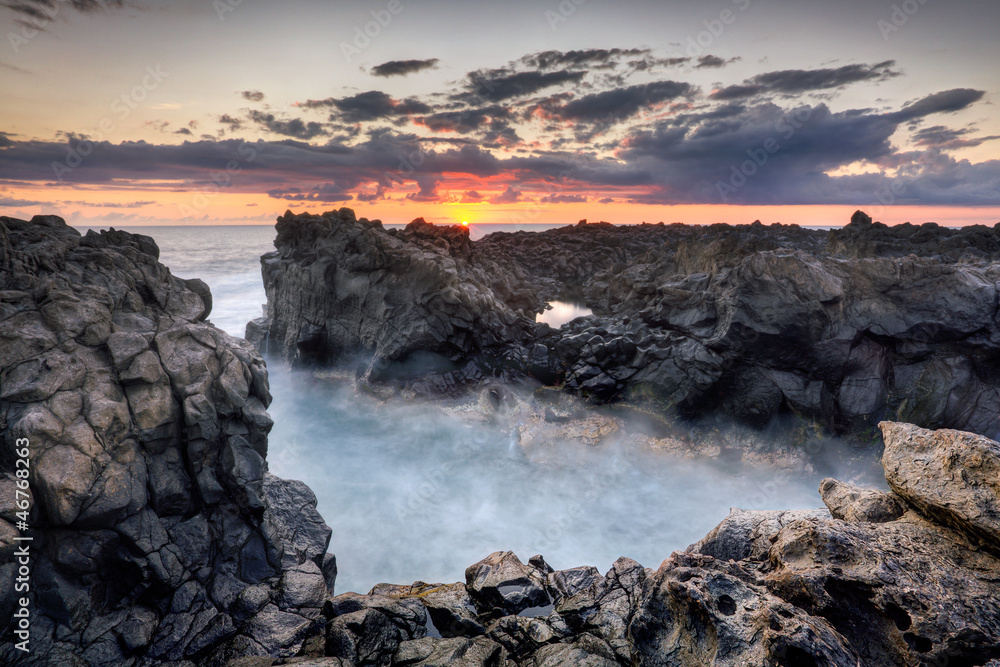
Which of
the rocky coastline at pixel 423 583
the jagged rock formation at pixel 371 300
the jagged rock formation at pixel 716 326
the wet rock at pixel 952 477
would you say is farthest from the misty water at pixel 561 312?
the wet rock at pixel 952 477

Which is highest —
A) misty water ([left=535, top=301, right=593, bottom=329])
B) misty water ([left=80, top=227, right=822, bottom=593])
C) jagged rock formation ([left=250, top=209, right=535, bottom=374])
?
jagged rock formation ([left=250, top=209, right=535, bottom=374])

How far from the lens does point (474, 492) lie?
21297 millimetres

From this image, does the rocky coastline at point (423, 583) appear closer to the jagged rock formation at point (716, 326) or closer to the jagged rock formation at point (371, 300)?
the jagged rock formation at point (716, 326)

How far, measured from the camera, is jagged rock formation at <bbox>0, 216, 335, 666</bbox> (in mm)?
8992

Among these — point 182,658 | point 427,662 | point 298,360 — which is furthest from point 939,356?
point 298,360

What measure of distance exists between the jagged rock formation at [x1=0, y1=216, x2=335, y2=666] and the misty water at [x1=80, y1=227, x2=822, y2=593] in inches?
203

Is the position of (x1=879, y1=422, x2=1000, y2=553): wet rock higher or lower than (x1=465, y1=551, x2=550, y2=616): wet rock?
higher

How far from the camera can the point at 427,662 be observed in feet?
29.7

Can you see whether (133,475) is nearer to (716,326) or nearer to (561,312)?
(716,326)

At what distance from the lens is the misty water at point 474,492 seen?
1780 centimetres

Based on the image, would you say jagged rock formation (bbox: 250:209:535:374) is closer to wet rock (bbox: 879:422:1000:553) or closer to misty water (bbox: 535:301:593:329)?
misty water (bbox: 535:301:593:329)

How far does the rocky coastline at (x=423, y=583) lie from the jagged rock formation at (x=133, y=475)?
0.05 metres

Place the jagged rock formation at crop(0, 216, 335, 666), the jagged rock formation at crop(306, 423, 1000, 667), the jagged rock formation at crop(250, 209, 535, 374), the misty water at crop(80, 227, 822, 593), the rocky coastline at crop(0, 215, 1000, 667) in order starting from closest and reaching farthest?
1. the jagged rock formation at crop(306, 423, 1000, 667)
2. the rocky coastline at crop(0, 215, 1000, 667)
3. the jagged rock formation at crop(0, 216, 335, 666)
4. the misty water at crop(80, 227, 822, 593)
5. the jagged rock formation at crop(250, 209, 535, 374)

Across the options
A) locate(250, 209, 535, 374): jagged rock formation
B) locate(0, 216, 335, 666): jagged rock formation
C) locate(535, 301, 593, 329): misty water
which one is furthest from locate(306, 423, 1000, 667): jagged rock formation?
locate(535, 301, 593, 329): misty water
